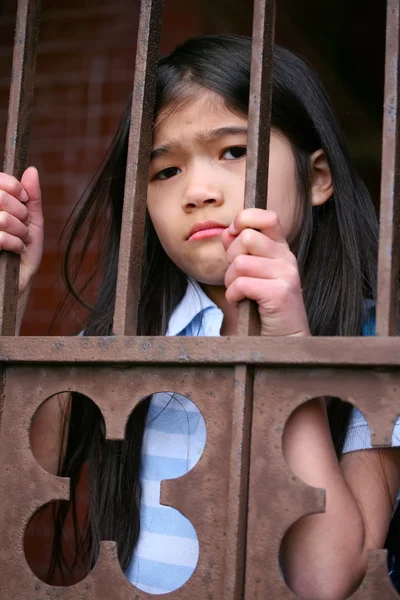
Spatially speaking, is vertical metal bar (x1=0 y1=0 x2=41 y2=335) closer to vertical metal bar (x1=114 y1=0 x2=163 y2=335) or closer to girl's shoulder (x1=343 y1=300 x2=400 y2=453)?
vertical metal bar (x1=114 y1=0 x2=163 y2=335)

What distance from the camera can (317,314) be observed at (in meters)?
1.57

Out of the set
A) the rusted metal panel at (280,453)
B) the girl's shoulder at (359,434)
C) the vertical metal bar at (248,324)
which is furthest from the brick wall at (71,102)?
the rusted metal panel at (280,453)

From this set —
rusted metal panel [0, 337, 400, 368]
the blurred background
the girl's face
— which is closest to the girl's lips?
the girl's face

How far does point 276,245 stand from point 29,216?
0.45 metres

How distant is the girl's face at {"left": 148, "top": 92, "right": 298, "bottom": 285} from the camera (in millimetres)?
1493

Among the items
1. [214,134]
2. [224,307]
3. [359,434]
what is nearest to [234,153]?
[214,134]

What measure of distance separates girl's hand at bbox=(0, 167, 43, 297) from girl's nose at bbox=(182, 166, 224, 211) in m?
0.25

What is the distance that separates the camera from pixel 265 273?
3.50 ft

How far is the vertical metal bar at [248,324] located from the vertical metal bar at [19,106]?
0.33 meters

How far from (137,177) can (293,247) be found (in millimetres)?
624

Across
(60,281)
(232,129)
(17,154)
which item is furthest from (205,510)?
(60,281)

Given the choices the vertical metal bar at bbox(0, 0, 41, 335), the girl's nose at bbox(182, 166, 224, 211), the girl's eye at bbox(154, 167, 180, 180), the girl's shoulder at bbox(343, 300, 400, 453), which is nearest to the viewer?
the vertical metal bar at bbox(0, 0, 41, 335)

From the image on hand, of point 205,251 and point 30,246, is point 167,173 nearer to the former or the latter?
point 205,251

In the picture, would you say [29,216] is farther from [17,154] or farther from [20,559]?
[20,559]
